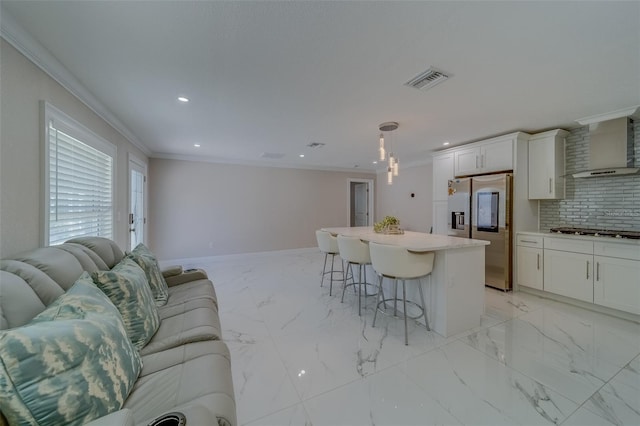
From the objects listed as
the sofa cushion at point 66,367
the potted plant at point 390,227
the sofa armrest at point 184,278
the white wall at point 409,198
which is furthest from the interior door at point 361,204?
the sofa cushion at point 66,367

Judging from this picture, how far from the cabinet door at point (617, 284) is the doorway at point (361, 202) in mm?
4759

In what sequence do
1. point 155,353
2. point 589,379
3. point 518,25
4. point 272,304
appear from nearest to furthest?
1. point 155,353
2. point 518,25
3. point 589,379
4. point 272,304

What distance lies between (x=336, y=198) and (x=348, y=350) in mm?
4969

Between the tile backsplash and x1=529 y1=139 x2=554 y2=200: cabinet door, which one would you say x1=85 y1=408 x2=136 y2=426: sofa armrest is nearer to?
x1=529 y1=139 x2=554 y2=200: cabinet door

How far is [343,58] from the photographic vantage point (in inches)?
71.4

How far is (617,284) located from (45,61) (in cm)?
568

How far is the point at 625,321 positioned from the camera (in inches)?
106

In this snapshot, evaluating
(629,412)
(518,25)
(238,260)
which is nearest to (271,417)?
(629,412)

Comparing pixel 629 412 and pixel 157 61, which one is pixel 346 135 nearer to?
pixel 157 61

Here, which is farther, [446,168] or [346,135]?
[446,168]

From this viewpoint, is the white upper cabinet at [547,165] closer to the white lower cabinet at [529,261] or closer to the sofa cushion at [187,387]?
the white lower cabinet at [529,261]

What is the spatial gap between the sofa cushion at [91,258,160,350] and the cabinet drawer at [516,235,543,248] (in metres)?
4.43

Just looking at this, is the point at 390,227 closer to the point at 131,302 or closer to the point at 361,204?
the point at 131,302

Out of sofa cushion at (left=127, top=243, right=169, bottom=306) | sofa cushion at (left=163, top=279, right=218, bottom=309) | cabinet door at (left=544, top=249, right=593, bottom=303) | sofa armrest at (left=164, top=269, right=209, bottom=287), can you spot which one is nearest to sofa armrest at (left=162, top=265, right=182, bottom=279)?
sofa armrest at (left=164, top=269, right=209, bottom=287)
